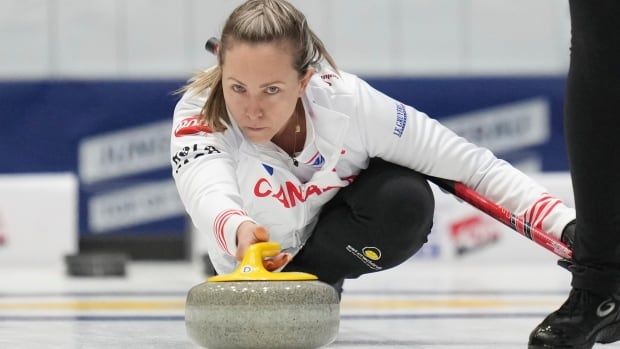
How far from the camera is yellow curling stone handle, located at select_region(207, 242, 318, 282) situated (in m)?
1.72

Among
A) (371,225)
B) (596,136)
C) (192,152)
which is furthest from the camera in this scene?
(371,225)

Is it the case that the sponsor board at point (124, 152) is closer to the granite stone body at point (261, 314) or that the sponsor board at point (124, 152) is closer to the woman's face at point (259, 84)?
the woman's face at point (259, 84)

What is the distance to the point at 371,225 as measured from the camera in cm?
248

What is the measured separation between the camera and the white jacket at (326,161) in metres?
2.11

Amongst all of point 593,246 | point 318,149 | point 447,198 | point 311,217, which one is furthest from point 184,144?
point 447,198

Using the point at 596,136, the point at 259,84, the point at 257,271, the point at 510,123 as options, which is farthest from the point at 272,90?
the point at 510,123

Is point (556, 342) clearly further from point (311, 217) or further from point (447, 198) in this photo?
point (447, 198)

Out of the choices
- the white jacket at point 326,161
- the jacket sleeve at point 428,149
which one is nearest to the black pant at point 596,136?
the white jacket at point 326,161

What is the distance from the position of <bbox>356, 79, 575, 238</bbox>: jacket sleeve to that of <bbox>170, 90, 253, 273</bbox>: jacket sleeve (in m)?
0.29

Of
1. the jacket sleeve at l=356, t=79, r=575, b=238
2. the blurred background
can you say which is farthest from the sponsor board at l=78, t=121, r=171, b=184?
the jacket sleeve at l=356, t=79, r=575, b=238

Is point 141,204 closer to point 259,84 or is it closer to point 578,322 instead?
point 259,84

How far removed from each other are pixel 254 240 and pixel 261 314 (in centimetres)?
18

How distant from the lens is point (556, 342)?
180cm

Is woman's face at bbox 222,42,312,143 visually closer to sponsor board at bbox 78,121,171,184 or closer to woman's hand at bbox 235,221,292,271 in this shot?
woman's hand at bbox 235,221,292,271
